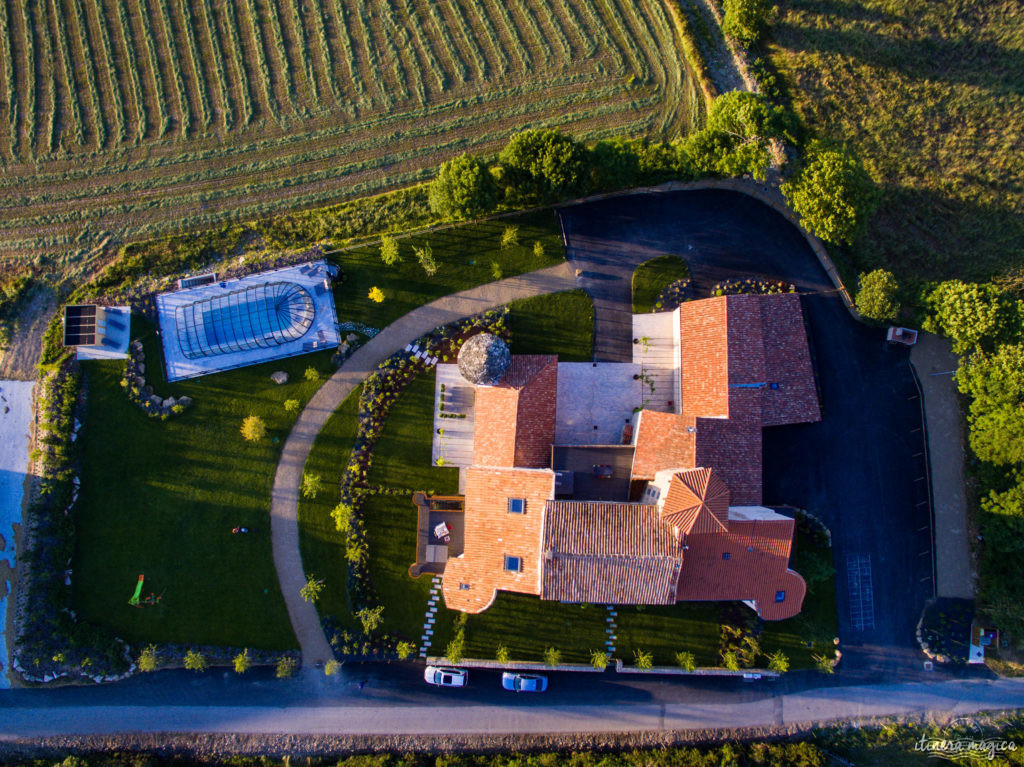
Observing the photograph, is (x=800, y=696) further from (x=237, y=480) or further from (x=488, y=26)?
(x=488, y=26)

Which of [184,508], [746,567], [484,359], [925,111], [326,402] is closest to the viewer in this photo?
[746,567]

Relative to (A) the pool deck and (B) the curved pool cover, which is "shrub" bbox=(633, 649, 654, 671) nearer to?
(A) the pool deck

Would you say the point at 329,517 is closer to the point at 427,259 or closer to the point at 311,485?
the point at 311,485

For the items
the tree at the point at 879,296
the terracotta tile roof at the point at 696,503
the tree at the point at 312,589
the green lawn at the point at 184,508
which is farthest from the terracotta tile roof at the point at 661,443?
the green lawn at the point at 184,508

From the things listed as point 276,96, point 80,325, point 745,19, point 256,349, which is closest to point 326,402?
point 256,349

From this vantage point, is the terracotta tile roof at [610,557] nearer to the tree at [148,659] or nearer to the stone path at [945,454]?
the stone path at [945,454]
